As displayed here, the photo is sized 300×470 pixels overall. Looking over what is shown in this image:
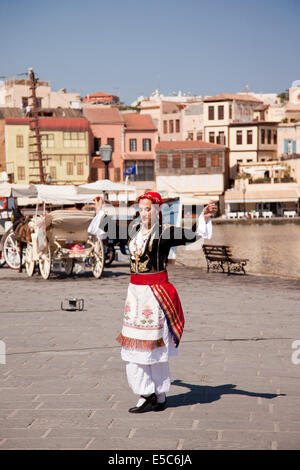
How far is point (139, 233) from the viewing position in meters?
6.00

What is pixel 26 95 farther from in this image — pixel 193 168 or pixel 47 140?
pixel 193 168

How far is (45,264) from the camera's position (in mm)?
15914

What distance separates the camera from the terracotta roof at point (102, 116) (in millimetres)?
73562

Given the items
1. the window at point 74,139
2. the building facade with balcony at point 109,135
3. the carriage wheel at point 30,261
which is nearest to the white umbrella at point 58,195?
the carriage wheel at point 30,261

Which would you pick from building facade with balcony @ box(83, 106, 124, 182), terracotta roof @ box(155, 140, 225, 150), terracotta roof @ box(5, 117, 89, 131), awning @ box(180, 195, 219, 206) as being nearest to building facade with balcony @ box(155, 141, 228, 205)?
terracotta roof @ box(155, 140, 225, 150)

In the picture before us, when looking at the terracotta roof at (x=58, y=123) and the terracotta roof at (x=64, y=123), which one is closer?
the terracotta roof at (x=58, y=123)

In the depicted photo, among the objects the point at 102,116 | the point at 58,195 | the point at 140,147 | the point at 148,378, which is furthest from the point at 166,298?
the point at 140,147

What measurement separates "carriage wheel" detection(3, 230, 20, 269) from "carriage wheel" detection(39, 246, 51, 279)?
7.83 ft

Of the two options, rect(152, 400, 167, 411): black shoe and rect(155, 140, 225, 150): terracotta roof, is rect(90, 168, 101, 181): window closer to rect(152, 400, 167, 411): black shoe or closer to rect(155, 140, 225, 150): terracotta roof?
rect(155, 140, 225, 150): terracotta roof

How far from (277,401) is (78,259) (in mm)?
11492

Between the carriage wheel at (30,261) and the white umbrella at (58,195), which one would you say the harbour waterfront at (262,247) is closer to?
the white umbrella at (58,195)

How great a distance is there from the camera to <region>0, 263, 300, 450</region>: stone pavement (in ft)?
16.1

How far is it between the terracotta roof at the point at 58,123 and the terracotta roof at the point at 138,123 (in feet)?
18.8

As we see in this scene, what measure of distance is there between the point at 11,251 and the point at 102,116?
2253 inches
